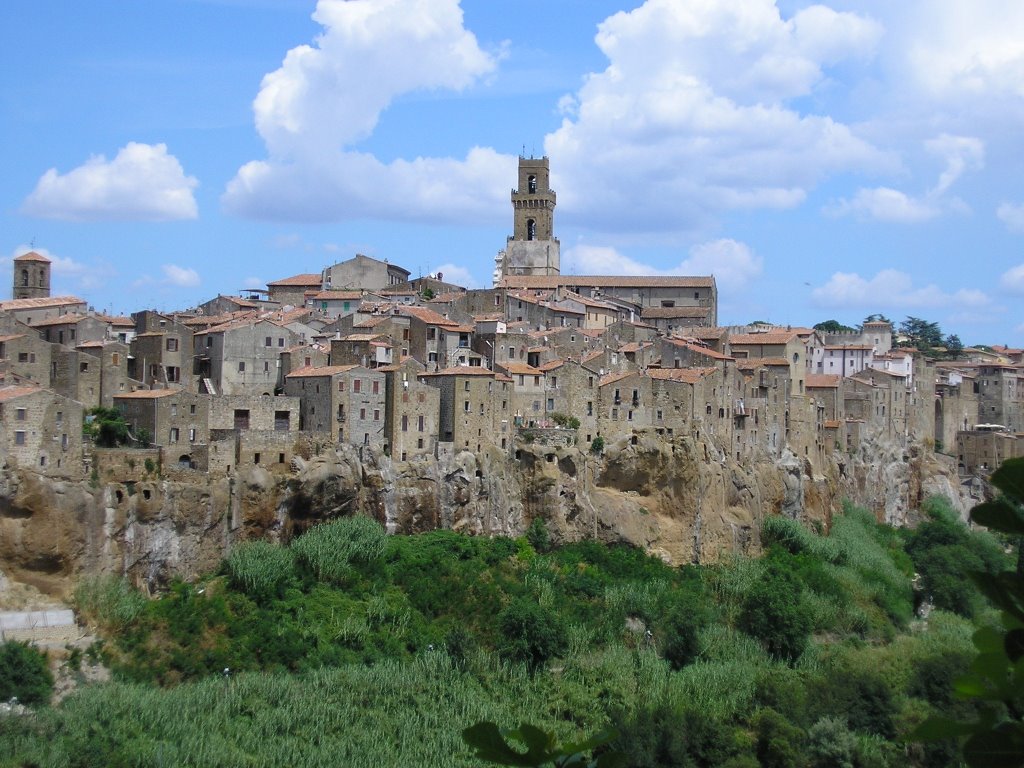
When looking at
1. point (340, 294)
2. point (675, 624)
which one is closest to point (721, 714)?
point (675, 624)

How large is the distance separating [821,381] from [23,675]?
4489 cm

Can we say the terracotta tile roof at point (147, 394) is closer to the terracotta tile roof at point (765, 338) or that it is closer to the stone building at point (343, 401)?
the stone building at point (343, 401)

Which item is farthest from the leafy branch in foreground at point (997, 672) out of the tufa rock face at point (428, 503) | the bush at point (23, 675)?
the tufa rock face at point (428, 503)

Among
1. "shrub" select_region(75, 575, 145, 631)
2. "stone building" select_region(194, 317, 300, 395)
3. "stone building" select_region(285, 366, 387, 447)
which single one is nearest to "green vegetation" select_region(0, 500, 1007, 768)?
"shrub" select_region(75, 575, 145, 631)

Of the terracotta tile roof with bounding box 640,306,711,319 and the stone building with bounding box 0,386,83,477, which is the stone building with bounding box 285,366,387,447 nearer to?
the stone building with bounding box 0,386,83,477

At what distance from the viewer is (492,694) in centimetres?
3847

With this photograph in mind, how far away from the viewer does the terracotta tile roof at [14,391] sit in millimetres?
37150

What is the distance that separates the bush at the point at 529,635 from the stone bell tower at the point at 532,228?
4146 cm

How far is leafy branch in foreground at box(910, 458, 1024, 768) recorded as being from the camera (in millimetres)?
3645

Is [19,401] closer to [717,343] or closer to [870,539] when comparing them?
[717,343]

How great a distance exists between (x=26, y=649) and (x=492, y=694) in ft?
43.6

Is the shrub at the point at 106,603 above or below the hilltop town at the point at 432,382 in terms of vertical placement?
below

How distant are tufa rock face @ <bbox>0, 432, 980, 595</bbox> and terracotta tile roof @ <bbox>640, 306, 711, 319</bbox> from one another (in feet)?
43.0

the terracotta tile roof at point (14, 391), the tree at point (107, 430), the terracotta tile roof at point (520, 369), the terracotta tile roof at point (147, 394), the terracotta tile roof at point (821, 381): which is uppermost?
the terracotta tile roof at point (821, 381)
